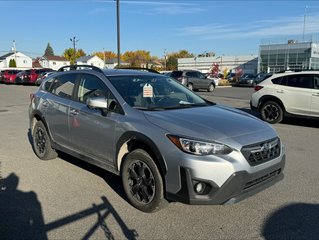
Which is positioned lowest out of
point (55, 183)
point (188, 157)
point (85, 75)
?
point (55, 183)

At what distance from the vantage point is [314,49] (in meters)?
63.4

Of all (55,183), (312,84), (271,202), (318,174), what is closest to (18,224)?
(55,183)

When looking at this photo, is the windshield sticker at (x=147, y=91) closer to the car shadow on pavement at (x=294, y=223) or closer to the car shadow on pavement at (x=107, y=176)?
the car shadow on pavement at (x=107, y=176)

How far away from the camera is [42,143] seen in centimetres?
630

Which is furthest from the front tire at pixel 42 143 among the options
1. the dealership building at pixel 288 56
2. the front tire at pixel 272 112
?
the dealership building at pixel 288 56

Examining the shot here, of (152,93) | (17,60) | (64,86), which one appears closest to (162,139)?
(152,93)

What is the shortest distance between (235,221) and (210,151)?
931 mm

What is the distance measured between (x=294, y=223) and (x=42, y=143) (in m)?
4.56

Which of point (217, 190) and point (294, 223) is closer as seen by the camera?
point (217, 190)

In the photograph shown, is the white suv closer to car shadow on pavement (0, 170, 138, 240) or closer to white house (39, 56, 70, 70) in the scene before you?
car shadow on pavement (0, 170, 138, 240)

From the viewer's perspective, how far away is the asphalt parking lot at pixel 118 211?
3561mm

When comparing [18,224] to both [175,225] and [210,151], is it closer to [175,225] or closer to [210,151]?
[175,225]

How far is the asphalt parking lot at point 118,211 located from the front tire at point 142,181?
126 mm

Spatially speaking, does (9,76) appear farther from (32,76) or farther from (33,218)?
(33,218)
